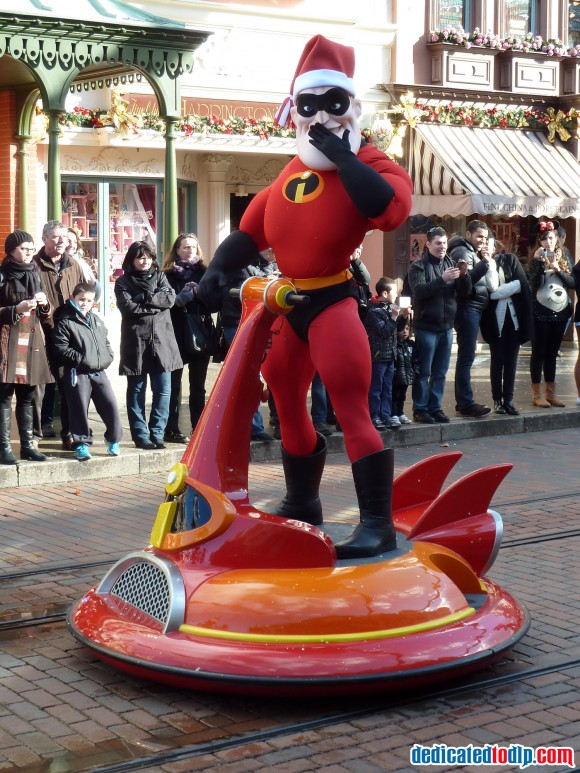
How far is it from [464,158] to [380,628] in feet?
47.0

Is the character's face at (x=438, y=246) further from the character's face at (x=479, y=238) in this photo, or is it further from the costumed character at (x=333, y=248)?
the costumed character at (x=333, y=248)

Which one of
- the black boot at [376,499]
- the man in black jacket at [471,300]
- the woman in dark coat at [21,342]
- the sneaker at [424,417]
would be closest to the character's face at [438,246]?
the man in black jacket at [471,300]

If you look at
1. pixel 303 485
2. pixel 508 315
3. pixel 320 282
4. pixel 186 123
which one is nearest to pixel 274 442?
pixel 508 315

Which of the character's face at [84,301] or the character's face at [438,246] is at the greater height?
the character's face at [438,246]

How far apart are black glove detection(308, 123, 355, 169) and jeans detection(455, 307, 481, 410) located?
245 inches

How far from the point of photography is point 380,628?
4.75 meters

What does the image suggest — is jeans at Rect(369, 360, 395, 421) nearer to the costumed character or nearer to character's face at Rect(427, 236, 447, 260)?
character's face at Rect(427, 236, 447, 260)

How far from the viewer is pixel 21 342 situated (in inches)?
356

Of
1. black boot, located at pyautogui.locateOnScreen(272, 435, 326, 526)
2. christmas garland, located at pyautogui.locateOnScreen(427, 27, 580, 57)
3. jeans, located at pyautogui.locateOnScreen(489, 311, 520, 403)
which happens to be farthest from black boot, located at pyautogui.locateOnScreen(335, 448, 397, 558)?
christmas garland, located at pyautogui.locateOnScreen(427, 27, 580, 57)

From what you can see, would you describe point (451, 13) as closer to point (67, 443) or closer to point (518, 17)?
point (518, 17)

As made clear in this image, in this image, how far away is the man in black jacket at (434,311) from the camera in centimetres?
1109

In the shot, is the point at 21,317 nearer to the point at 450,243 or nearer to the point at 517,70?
the point at 450,243

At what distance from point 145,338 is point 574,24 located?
13.7m

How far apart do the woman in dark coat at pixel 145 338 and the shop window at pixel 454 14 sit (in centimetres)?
1059
